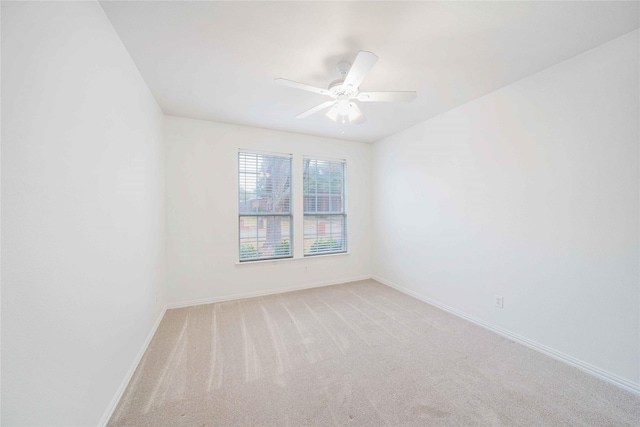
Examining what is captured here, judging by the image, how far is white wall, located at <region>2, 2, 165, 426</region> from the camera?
837 mm

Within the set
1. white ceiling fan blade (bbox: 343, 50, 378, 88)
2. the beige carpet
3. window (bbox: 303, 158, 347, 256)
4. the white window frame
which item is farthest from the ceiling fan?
the beige carpet

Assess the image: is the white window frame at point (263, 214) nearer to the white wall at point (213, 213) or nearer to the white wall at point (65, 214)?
the white wall at point (213, 213)

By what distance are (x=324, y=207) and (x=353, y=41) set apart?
268 cm

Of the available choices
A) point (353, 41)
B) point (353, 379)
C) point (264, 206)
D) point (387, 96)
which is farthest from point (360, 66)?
point (264, 206)

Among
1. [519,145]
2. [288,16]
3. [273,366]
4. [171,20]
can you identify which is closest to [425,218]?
[519,145]

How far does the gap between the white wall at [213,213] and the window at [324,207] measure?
0.17 meters

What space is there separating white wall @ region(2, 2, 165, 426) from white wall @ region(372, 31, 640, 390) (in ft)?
11.0

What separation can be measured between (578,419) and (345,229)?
3.20 meters

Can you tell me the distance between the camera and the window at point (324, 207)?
13.0 ft

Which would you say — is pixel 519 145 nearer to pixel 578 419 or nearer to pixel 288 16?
pixel 578 419

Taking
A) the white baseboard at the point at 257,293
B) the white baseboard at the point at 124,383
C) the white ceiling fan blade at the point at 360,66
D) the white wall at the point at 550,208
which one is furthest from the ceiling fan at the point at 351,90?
the white baseboard at the point at 257,293

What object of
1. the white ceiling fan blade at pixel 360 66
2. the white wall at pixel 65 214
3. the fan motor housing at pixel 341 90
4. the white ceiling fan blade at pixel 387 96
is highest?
the fan motor housing at pixel 341 90

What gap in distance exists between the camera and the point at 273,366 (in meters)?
1.96

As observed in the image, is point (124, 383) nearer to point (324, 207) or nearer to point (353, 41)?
point (353, 41)
